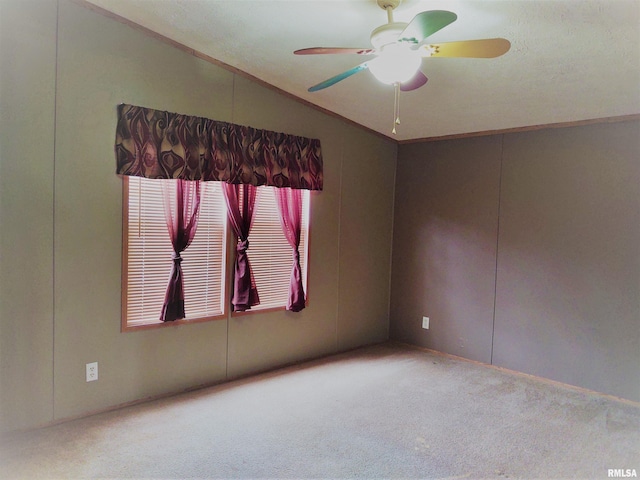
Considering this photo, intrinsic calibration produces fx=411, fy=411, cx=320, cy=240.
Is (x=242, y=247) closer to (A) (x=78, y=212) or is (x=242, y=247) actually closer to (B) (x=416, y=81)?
(A) (x=78, y=212)

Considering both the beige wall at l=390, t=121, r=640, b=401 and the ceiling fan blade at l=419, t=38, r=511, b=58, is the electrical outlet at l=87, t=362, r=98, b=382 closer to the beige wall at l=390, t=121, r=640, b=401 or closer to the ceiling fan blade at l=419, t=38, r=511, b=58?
the ceiling fan blade at l=419, t=38, r=511, b=58

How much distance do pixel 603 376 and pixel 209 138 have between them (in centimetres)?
384

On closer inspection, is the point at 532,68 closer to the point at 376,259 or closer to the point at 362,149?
the point at 362,149

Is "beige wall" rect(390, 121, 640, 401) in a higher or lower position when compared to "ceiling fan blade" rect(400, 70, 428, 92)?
lower

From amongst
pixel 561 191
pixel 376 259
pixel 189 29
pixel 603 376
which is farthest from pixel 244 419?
pixel 561 191

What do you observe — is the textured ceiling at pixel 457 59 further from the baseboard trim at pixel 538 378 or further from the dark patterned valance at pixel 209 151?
the baseboard trim at pixel 538 378

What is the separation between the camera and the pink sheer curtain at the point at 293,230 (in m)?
3.86

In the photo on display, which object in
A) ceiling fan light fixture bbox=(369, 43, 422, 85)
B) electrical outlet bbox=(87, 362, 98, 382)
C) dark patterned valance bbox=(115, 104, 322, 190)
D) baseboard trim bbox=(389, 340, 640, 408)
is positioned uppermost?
ceiling fan light fixture bbox=(369, 43, 422, 85)

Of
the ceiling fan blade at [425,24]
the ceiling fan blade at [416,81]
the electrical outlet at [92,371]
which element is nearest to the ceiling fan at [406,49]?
the ceiling fan blade at [425,24]

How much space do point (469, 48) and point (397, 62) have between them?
342 millimetres

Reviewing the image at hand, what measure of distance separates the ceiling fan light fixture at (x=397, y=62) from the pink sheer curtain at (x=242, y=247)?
1.80 m

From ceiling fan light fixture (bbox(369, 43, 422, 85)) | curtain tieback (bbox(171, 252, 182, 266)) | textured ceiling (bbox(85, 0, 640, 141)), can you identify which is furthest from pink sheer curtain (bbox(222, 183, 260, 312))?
ceiling fan light fixture (bbox(369, 43, 422, 85))

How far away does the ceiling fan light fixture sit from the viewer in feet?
6.65

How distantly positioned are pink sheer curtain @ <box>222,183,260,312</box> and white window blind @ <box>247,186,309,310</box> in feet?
0.41
